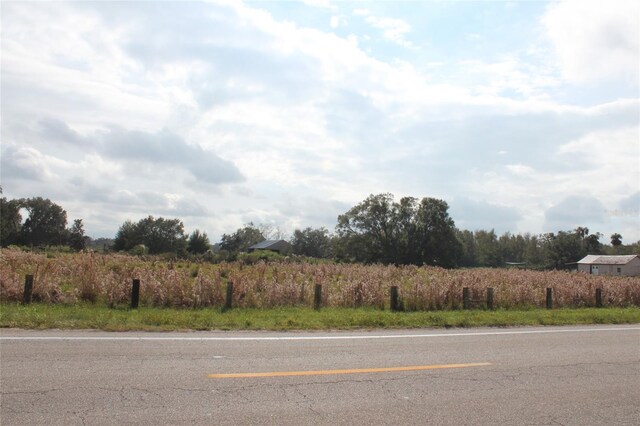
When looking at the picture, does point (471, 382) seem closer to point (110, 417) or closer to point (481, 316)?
point (110, 417)

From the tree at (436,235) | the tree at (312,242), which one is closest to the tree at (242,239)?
the tree at (312,242)

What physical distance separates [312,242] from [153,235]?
52292mm

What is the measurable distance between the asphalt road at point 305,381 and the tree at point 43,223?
113821 millimetres

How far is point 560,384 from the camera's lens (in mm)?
7098

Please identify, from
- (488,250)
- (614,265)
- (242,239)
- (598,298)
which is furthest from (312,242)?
(598,298)

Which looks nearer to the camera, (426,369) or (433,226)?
(426,369)

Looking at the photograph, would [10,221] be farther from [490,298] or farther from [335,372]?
[335,372]

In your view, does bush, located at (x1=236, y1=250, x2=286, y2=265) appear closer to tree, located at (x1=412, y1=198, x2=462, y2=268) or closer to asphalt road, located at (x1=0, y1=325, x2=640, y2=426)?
asphalt road, located at (x1=0, y1=325, x2=640, y2=426)

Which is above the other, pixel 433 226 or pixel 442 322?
pixel 433 226

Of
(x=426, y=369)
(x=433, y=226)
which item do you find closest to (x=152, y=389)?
(x=426, y=369)

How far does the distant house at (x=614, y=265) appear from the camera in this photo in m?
84.2

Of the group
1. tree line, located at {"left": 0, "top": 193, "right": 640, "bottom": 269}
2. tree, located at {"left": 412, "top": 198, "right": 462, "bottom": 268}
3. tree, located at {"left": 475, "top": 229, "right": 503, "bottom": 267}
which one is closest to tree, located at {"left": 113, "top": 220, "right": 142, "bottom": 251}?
tree line, located at {"left": 0, "top": 193, "right": 640, "bottom": 269}

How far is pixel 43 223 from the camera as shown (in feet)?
365

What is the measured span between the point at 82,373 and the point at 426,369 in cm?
507
